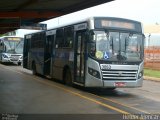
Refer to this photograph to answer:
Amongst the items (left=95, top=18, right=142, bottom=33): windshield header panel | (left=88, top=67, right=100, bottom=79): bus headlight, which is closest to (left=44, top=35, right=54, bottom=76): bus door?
(left=95, top=18, right=142, bottom=33): windshield header panel

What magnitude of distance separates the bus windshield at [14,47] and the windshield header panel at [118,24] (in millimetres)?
28192

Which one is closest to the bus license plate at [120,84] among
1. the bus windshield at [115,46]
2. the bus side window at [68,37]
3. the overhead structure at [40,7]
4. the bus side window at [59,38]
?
the bus windshield at [115,46]

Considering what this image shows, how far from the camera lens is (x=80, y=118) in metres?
10.8

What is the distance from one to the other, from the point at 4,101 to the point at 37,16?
10229 mm

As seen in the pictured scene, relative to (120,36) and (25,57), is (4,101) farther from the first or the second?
(25,57)

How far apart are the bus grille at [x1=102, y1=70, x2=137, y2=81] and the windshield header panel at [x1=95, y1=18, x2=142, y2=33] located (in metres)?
1.69

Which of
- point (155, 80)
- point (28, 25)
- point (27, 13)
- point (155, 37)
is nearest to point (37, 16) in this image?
point (27, 13)

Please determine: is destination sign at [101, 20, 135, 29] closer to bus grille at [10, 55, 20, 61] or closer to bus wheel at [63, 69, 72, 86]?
bus wheel at [63, 69, 72, 86]

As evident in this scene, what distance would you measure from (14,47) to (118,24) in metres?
28.8

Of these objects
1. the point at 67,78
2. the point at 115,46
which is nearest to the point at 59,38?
the point at 67,78

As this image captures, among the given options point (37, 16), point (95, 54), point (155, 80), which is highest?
point (37, 16)

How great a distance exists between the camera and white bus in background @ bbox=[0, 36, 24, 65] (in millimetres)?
44250

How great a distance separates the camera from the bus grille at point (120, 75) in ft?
53.3

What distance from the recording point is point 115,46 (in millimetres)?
16500
